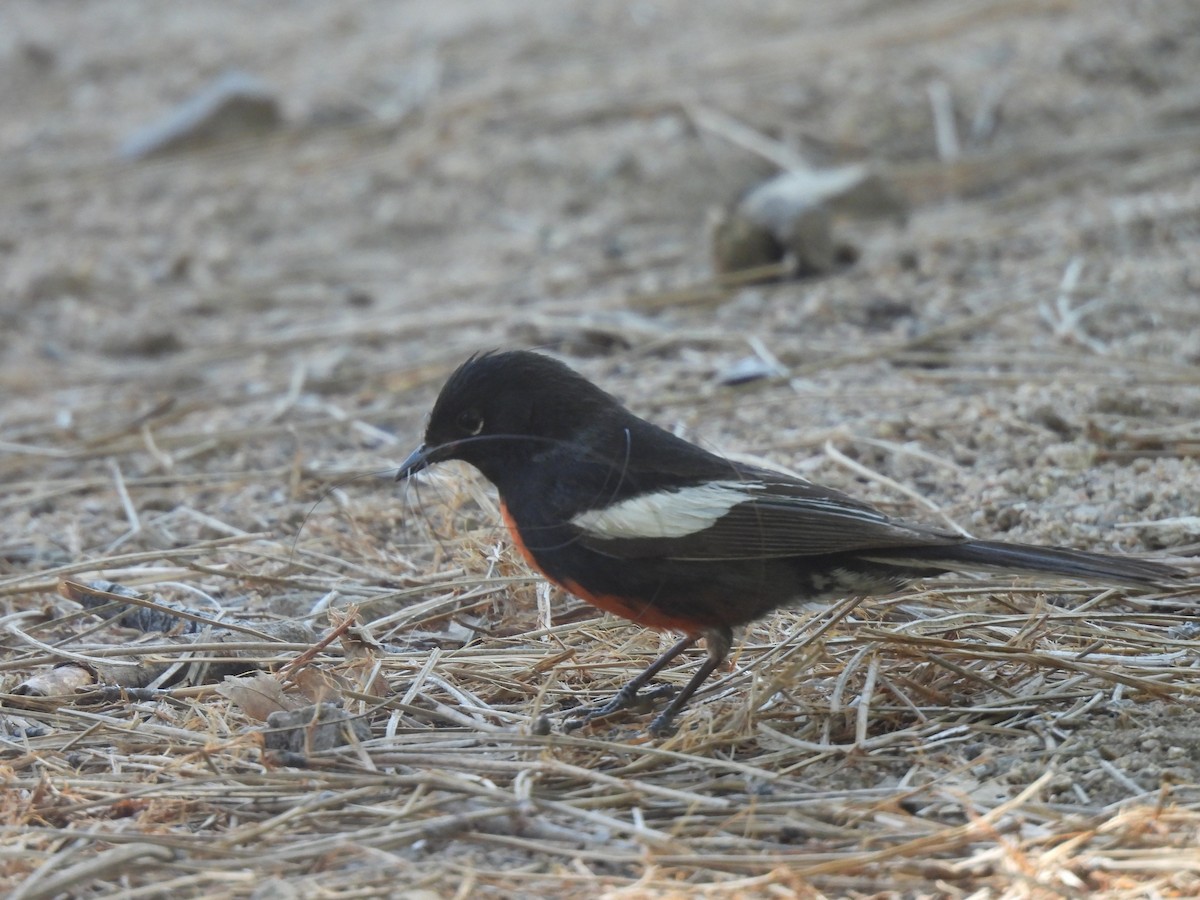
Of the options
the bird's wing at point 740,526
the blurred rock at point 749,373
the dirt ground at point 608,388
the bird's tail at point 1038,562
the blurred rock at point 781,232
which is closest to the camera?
the dirt ground at point 608,388

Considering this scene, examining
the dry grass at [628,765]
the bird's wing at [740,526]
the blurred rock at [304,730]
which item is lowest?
the dry grass at [628,765]

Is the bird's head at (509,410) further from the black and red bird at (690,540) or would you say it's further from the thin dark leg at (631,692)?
the thin dark leg at (631,692)

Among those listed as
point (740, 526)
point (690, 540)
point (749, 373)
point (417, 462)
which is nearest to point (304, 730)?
point (417, 462)

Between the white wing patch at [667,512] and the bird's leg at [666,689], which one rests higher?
the white wing patch at [667,512]

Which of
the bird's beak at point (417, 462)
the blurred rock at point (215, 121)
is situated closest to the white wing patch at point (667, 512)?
the bird's beak at point (417, 462)

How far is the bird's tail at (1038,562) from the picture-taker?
3340 millimetres

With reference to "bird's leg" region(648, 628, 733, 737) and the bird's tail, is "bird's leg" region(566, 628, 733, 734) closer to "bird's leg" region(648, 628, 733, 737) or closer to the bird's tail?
"bird's leg" region(648, 628, 733, 737)

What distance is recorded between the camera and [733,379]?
6.24 m

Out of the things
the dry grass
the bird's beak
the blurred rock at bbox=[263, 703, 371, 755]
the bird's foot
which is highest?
the bird's beak

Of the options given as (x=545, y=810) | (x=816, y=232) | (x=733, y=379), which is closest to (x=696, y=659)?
(x=545, y=810)

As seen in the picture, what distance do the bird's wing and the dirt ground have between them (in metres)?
0.35

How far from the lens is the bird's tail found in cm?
334

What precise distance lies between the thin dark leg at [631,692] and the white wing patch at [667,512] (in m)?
0.36

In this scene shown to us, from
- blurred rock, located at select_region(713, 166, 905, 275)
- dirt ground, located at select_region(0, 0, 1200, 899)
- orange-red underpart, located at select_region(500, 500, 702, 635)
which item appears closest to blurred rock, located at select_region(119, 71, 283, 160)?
dirt ground, located at select_region(0, 0, 1200, 899)
